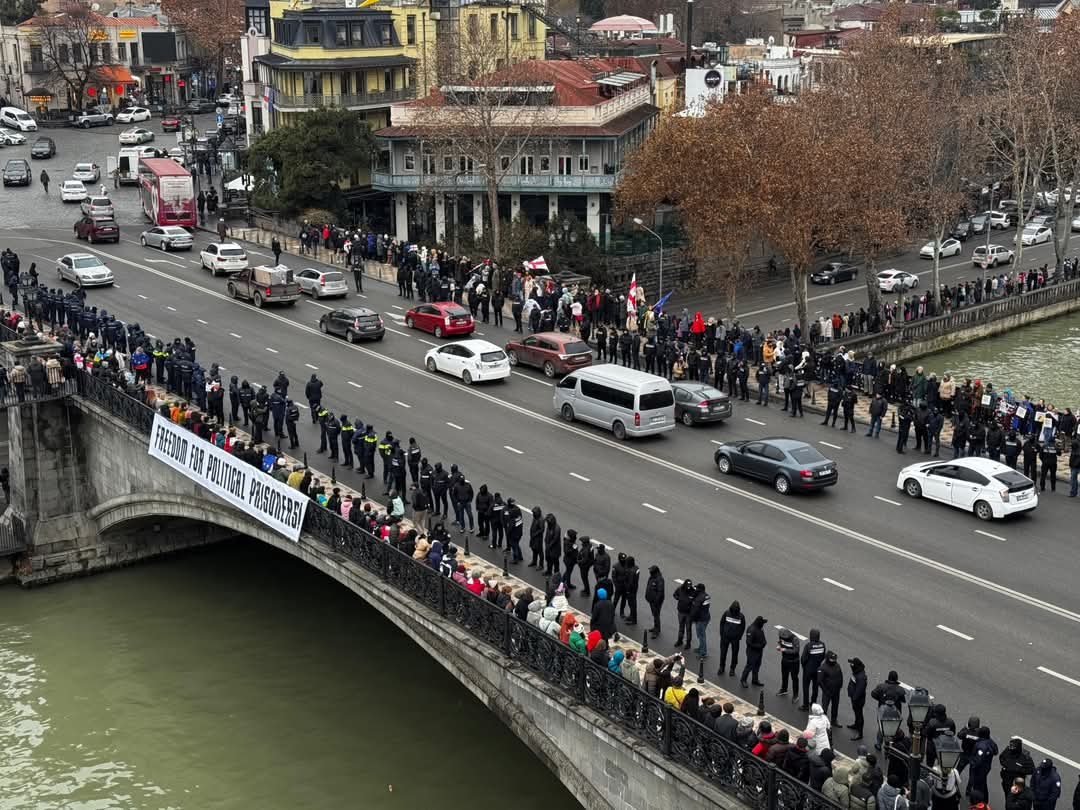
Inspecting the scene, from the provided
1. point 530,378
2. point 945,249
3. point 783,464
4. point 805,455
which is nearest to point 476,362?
point 530,378

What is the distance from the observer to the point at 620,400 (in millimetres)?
34625

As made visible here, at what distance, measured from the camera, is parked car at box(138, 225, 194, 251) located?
57969mm

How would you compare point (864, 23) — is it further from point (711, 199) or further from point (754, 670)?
point (754, 670)

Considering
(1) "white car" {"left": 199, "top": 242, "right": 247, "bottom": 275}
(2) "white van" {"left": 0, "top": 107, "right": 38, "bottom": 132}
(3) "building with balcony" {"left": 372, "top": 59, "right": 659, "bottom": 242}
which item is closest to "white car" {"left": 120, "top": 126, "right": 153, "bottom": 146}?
(2) "white van" {"left": 0, "top": 107, "right": 38, "bottom": 132}

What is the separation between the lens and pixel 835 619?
2469 centimetres

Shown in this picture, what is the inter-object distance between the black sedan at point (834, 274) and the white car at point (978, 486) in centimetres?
3884

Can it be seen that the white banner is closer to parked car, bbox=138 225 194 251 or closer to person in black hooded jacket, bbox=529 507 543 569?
person in black hooded jacket, bbox=529 507 543 569

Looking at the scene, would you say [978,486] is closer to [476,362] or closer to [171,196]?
[476,362]

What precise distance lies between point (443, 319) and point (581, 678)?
25.2m

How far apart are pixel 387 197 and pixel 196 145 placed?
14.4m

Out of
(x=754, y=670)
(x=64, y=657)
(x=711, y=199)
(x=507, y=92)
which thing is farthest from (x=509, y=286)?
(x=754, y=670)

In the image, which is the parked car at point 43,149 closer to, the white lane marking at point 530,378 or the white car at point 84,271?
the white car at point 84,271

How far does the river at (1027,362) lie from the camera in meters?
51.1

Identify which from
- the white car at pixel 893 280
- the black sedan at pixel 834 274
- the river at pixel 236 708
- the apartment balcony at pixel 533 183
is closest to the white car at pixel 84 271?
the river at pixel 236 708
